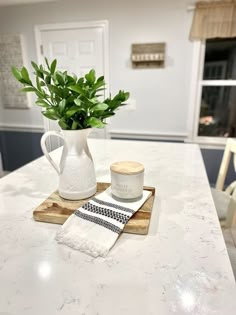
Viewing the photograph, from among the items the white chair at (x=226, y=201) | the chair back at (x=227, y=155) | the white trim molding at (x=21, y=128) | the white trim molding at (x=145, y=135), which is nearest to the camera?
the white chair at (x=226, y=201)

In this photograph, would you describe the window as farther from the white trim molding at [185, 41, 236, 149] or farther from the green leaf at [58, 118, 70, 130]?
the green leaf at [58, 118, 70, 130]

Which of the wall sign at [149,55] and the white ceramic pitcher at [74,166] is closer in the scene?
the white ceramic pitcher at [74,166]

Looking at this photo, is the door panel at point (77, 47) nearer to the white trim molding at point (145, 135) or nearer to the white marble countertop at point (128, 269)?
the white trim molding at point (145, 135)

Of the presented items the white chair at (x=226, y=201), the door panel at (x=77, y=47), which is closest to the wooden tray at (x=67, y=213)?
the white chair at (x=226, y=201)

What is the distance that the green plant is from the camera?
81cm

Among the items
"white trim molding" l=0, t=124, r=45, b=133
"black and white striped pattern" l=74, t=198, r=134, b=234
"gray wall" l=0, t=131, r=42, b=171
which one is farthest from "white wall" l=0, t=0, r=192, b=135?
"black and white striped pattern" l=74, t=198, r=134, b=234

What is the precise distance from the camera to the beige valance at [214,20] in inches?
96.6

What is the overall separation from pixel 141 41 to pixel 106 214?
2.54 m

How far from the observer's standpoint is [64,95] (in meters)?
0.83

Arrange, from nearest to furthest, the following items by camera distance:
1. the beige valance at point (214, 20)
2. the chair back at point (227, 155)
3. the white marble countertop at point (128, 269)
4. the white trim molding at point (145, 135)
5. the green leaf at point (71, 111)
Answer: the white marble countertop at point (128, 269)
the green leaf at point (71, 111)
the chair back at point (227, 155)
the beige valance at point (214, 20)
the white trim molding at point (145, 135)

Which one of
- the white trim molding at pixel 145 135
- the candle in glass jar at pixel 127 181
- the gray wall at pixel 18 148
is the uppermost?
the candle in glass jar at pixel 127 181

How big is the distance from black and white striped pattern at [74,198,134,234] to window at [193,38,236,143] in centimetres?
240

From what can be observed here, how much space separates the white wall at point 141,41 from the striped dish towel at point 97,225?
225cm

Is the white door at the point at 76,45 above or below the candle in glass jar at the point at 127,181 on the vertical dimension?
above
